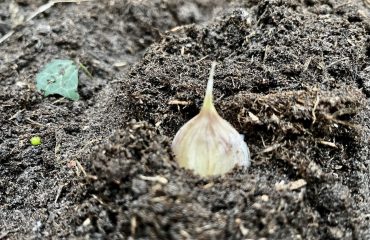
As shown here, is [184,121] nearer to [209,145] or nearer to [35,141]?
[209,145]

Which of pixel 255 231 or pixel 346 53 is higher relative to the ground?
pixel 346 53

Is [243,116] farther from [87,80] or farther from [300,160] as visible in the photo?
[87,80]

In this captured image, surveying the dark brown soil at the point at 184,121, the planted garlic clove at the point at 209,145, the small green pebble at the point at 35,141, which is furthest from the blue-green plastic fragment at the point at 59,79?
the planted garlic clove at the point at 209,145

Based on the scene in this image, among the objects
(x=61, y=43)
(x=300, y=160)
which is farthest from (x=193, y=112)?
(x=61, y=43)

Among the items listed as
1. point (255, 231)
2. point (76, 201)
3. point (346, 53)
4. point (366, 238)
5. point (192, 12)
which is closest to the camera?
point (255, 231)

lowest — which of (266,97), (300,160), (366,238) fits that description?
(366,238)

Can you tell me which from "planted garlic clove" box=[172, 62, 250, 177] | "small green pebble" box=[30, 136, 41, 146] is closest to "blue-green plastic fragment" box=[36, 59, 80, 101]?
"small green pebble" box=[30, 136, 41, 146]

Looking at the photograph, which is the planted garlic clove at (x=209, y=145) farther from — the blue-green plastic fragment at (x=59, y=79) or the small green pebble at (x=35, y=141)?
the blue-green plastic fragment at (x=59, y=79)

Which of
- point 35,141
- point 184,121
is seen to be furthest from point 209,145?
point 35,141
